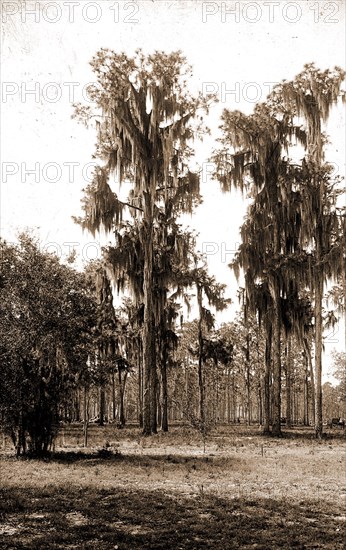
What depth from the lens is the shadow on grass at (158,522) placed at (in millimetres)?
6281

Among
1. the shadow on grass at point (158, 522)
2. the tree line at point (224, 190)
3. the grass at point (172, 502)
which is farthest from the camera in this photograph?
the tree line at point (224, 190)

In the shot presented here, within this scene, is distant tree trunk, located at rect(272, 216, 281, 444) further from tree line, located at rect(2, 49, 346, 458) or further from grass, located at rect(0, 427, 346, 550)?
grass, located at rect(0, 427, 346, 550)

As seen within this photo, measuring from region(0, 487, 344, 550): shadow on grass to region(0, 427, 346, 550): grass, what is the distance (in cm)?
1

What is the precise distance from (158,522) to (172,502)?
1281 millimetres

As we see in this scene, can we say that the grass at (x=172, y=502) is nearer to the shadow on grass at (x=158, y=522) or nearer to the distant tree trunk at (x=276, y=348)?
the shadow on grass at (x=158, y=522)

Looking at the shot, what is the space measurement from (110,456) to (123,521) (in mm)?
7514

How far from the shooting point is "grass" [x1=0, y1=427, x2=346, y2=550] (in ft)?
21.2

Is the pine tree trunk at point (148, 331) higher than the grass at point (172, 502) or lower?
higher

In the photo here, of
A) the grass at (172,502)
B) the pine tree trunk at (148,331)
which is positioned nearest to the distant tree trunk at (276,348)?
the pine tree trunk at (148,331)

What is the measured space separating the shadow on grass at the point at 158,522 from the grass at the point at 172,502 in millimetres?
12

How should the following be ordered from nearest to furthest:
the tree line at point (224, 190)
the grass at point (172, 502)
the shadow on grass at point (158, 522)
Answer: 1. the shadow on grass at point (158, 522)
2. the grass at point (172, 502)
3. the tree line at point (224, 190)

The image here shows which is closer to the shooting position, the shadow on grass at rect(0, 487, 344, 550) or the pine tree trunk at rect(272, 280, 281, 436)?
the shadow on grass at rect(0, 487, 344, 550)

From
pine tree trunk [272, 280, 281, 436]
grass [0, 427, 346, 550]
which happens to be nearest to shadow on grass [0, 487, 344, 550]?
grass [0, 427, 346, 550]

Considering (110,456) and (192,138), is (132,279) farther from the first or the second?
(110,456)
